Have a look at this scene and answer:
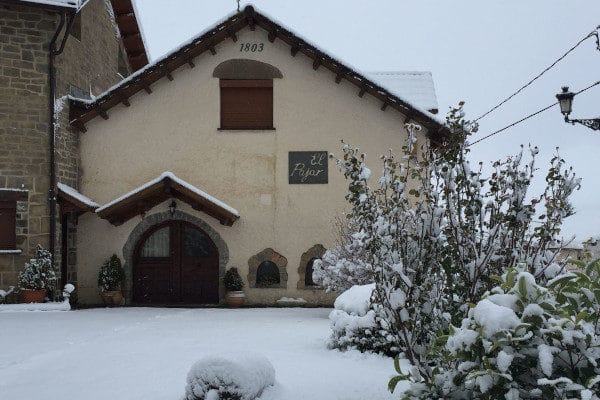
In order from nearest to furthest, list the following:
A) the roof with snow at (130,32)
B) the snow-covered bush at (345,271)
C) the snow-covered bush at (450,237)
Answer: the snow-covered bush at (450,237)
the snow-covered bush at (345,271)
the roof with snow at (130,32)

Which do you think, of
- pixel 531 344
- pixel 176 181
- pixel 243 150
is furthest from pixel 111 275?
pixel 531 344

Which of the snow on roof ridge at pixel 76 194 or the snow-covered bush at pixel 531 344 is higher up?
the snow on roof ridge at pixel 76 194

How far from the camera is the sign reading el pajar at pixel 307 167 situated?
1413 centimetres

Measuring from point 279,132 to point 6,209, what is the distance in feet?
20.9

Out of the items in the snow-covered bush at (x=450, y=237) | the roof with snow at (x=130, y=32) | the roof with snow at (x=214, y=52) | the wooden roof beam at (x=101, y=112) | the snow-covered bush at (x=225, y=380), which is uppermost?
the roof with snow at (x=130, y=32)

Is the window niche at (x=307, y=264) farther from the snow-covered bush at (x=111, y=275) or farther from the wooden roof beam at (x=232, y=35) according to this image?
the wooden roof beam at (x=232, y=35)

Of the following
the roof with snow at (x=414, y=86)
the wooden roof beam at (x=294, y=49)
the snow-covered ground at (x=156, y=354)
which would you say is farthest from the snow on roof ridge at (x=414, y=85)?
the snow-covered ground at (x=156, y=354)

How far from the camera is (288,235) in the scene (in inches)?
554

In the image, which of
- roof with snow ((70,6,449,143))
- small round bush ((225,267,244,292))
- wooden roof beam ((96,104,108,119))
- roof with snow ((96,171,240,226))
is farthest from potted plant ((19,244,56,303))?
small round bush ((225,267,244,292))

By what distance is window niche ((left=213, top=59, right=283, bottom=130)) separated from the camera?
14281 millimetres

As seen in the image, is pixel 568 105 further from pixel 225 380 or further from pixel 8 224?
pixel 8 224

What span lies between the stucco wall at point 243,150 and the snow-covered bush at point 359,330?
6.37 metres

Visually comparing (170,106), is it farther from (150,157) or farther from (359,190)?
(359,190)

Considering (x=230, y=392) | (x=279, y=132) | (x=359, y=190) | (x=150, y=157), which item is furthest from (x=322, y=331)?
(x=150, y=157)
